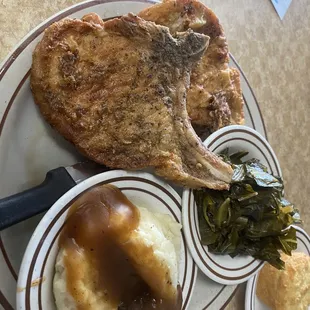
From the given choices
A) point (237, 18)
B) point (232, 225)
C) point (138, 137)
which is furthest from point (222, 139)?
point (237, 18)

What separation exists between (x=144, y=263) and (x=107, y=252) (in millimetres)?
130

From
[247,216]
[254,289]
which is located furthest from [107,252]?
[254,289]

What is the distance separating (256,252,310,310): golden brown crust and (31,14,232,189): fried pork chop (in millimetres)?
865

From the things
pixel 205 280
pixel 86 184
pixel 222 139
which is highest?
pixel 86 184

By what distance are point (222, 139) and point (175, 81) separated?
396 mm

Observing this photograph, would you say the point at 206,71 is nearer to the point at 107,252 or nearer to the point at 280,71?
the point at 107,252

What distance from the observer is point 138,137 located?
1417 mm

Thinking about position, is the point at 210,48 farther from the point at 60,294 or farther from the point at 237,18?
the point at 60,294

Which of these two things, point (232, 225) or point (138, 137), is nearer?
point (138, 137)

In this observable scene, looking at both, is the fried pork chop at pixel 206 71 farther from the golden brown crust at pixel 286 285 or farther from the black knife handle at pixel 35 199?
the golden brown crust at pixel 286 285

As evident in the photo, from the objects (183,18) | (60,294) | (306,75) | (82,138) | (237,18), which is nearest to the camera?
(60,294)

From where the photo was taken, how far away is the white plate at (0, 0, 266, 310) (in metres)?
1.36

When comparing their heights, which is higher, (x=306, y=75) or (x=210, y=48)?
(x=210, y=48)

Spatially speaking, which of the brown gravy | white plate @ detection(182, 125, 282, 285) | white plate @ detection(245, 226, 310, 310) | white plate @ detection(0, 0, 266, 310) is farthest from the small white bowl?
white plate @ detection(245, 226, 310, 310)
